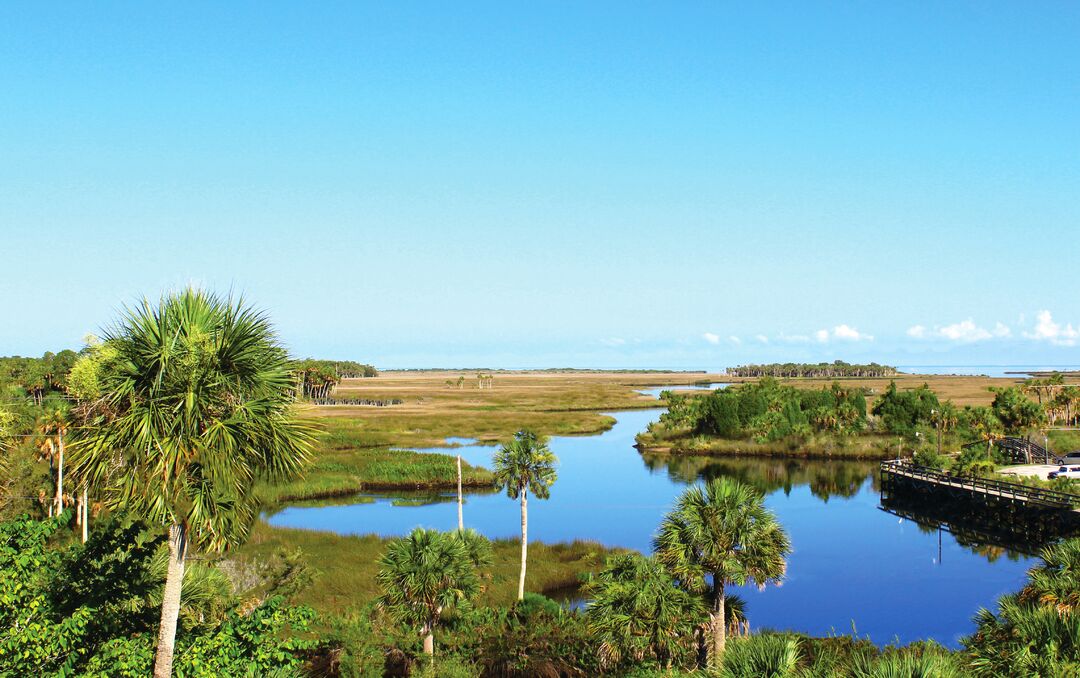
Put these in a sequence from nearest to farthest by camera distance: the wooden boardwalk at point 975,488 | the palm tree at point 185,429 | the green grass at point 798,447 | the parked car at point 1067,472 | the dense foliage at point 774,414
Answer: the palm tree at point 185,429 → the wooden boardwalk at point 975,488 → the parked car at point 1067,472 → the green grass at point 798,447 → the dense foliage at point 774,414

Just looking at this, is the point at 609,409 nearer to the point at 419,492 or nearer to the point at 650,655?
the point at 419,492

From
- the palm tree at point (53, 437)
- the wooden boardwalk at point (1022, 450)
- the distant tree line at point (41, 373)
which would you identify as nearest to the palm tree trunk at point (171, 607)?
the palm tree at point (53, 437)

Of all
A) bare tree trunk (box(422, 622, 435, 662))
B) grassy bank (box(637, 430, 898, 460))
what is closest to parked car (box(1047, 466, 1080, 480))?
grassy bank (box(637, 430, 898, 460))

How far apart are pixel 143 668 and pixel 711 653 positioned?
14711 mm

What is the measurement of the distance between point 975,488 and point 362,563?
170ft

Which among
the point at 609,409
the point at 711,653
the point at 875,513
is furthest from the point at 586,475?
the point at 609,409

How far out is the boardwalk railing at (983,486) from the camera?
189 feet

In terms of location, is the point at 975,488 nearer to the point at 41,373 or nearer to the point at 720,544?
the point at 720,544

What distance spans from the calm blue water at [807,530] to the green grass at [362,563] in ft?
14.6

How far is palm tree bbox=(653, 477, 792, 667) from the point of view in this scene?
2197 centimetres

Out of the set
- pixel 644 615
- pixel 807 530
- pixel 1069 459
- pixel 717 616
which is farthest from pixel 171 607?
pixel 1069 459

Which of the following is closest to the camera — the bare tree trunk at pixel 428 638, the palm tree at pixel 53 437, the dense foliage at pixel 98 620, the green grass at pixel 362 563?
the dense foliage at pixel 98 620

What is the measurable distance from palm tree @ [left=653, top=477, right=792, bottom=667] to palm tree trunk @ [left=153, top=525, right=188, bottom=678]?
12872 mm

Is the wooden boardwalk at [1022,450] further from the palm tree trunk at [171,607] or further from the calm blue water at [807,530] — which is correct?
the palm tree trunk at [171,607]
